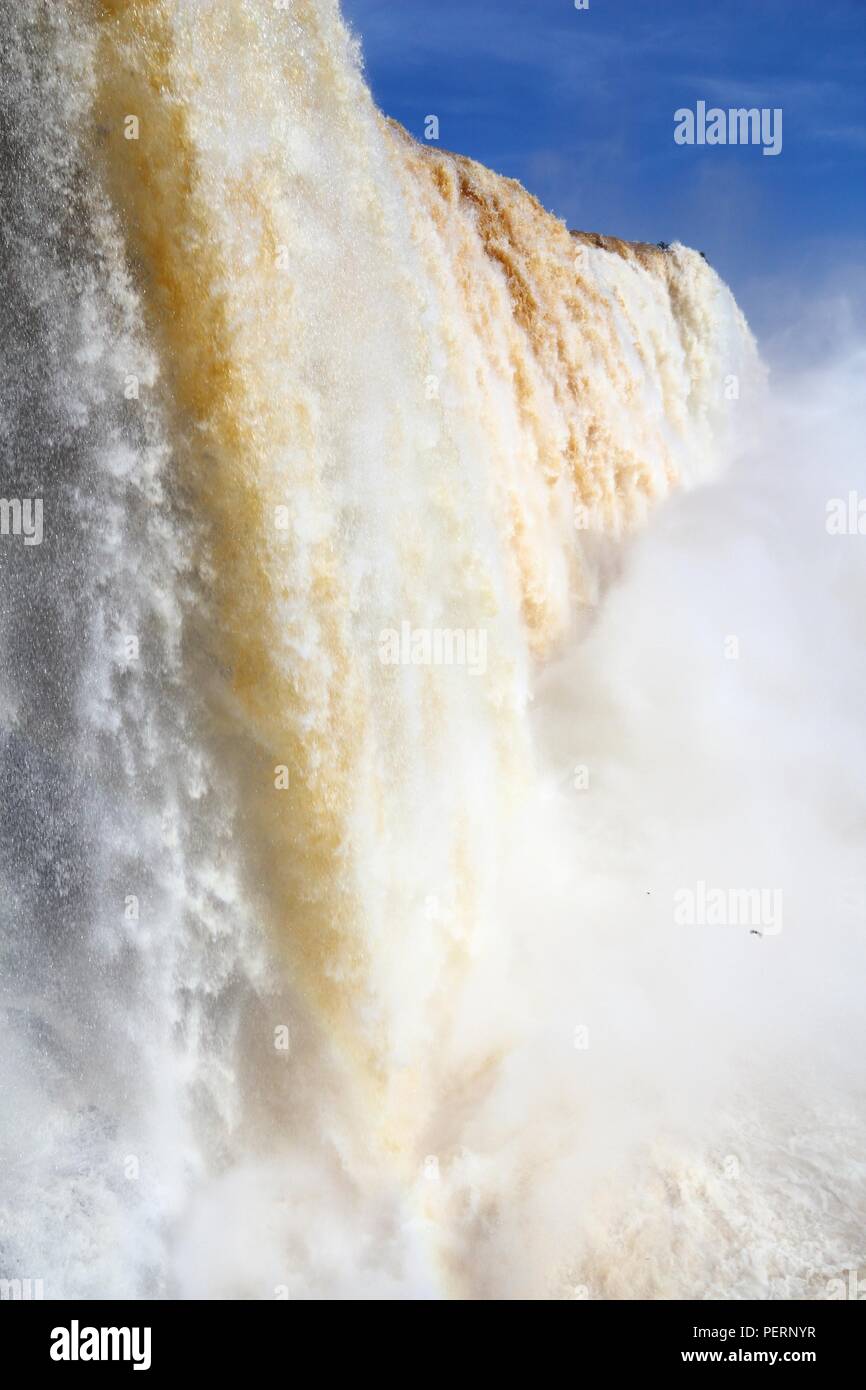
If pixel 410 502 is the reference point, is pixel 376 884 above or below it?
below

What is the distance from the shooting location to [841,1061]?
24.1 ft

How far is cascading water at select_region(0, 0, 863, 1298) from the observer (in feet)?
16.6

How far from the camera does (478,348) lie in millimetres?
10133

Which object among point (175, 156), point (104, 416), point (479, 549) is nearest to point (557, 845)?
point (479, 549)

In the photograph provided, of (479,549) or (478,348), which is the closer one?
(479,549)

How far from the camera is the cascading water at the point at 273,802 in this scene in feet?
16.6

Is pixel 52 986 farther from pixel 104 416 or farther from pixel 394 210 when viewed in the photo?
pixel 394 210

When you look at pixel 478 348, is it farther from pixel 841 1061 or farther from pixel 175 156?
pixel 841 1061

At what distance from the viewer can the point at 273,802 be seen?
5.98m

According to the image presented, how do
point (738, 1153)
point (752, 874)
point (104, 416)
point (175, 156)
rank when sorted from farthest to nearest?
point (752, 874), point (738, 1153), point (104, 416), point (175, 156)

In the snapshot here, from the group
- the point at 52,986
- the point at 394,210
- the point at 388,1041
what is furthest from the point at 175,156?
the point at 388,1041

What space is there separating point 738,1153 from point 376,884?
2.94m

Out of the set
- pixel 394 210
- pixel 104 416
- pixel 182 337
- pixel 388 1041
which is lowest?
pixel 388 1041

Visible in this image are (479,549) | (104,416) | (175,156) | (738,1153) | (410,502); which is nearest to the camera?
(175,156)
